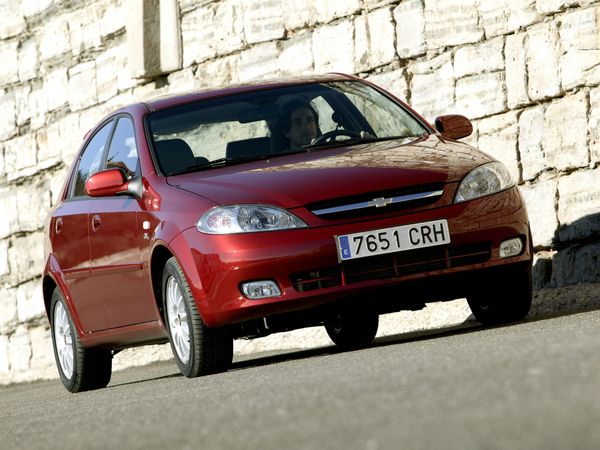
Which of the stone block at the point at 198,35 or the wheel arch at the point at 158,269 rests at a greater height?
the stone block at the point at 198,35

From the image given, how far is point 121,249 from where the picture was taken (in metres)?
8.88

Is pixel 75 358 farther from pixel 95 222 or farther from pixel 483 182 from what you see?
pixel 483 182

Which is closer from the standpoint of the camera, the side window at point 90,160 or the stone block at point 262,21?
the side window at point 90,160

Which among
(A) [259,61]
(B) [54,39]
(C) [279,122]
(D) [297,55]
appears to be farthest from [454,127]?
(B) [54,39]

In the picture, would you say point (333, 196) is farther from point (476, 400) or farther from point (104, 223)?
point (476, 400)

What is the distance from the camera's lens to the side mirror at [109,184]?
874 cm

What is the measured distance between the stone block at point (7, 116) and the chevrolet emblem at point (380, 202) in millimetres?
10969

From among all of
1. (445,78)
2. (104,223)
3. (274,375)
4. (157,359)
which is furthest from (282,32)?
(274,375)

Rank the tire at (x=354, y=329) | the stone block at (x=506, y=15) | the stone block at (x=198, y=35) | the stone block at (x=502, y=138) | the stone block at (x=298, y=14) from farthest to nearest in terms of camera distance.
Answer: the stone block at (x=198, y=35)
the stone block at (x=298, y=14)
the stone block at (x=502, y=138)
the stone block at (x=506, y=15)
the tire at (x=354, y=329)

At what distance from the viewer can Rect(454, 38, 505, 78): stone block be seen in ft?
37.4

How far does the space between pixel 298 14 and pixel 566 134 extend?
10.6 feet

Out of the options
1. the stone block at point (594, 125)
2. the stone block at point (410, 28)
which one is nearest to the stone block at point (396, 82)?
the stone block at point (410, 28)

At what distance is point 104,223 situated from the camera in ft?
30.0

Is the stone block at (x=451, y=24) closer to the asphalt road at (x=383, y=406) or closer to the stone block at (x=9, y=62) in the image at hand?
the asphalt road at (x=383, y=406)
